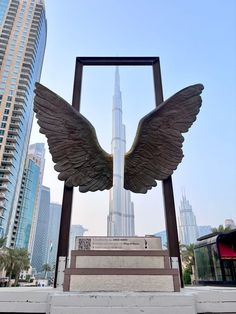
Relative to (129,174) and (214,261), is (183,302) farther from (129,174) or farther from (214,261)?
(214,261)

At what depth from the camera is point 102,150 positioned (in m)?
6.77

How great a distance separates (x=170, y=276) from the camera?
446 cm

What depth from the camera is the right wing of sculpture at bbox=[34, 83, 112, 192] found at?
6625mm

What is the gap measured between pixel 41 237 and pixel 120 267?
110415 mm

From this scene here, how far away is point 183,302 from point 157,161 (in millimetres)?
4561

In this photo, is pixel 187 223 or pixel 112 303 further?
pixel 187 223

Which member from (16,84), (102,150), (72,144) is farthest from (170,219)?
(16,84)

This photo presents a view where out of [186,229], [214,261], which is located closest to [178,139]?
[214,261]

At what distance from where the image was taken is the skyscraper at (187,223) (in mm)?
103125

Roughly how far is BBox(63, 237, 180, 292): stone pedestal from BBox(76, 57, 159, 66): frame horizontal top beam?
21.4 ft

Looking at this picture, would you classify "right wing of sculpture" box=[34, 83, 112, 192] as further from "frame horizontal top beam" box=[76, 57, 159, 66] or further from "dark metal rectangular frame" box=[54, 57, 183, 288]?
"frame horizontal top beam" box=[76, 57, 159, 66]

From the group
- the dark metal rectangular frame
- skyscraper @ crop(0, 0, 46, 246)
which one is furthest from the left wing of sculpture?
skyscraper @ crop(0, 0, 46, 246)

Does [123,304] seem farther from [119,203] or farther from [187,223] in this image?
[187,223]

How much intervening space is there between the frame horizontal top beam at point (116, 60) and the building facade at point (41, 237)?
4145 inches
